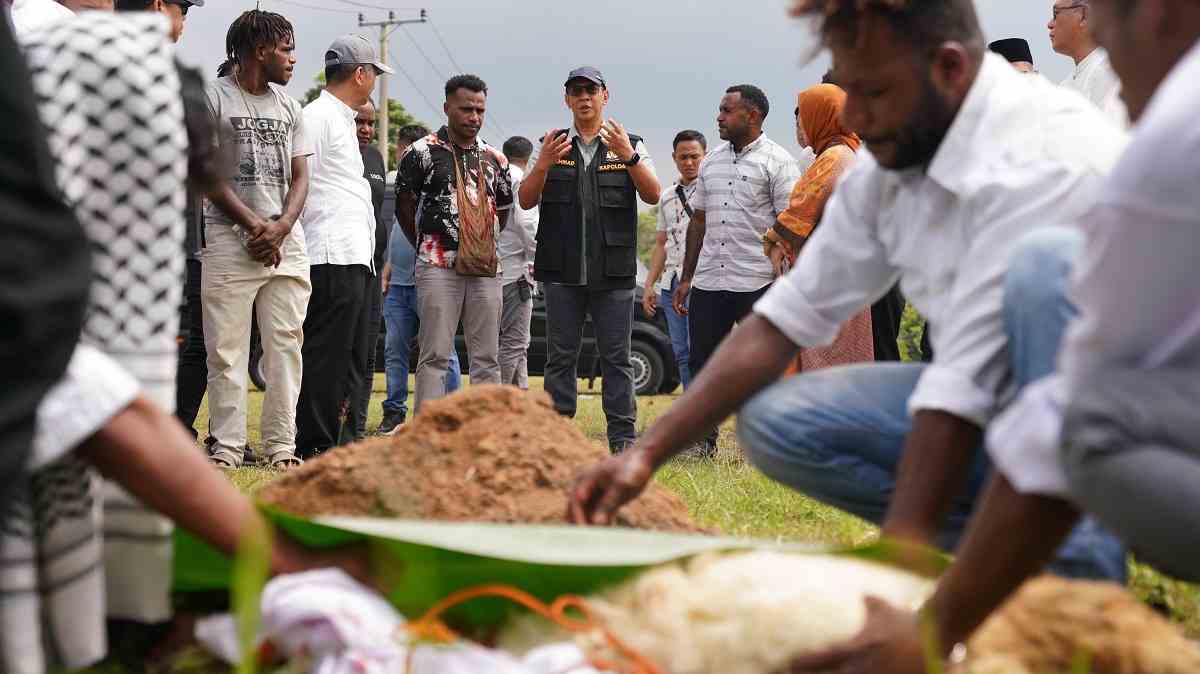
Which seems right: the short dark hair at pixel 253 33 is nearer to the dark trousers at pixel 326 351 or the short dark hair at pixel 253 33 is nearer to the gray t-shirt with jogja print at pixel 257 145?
the gray t-shirt with jogja print at pixel 257 145

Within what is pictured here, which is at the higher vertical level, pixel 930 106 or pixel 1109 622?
pixel 930 106

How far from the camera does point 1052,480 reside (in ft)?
4.96

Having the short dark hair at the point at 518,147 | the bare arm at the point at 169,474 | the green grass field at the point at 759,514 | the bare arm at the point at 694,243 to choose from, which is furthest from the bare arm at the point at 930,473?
the short dark hair at the point at 518,147

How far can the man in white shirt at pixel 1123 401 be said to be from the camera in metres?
1.37

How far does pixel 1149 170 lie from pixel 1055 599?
759mm

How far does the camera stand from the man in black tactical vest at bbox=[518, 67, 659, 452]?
6.82 metres

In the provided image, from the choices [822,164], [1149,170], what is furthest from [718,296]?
[1149,170]

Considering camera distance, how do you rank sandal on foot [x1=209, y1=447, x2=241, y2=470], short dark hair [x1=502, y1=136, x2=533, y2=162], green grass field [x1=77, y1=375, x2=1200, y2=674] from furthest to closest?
short dark hair [x1=502, y1=136, x2=533, y2=162]
sandal on foot [x1=209, y1=447, x2=241, y2=470]
green grass field [x1=77, y1=375, x2=1200, y2=674]

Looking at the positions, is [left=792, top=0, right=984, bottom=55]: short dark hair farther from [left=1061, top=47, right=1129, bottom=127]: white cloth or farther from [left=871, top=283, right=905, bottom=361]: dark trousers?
[left=871, top=283, right=905, bottom=361]: dark trousers

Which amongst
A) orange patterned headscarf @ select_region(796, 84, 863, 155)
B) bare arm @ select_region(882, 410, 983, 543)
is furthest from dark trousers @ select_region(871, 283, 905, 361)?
bare arm @ select_region(882, 410, 983, 543)

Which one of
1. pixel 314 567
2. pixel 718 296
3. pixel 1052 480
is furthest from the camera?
pixel 718 296

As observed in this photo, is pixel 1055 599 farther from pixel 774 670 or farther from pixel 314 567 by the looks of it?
pixel 314 567

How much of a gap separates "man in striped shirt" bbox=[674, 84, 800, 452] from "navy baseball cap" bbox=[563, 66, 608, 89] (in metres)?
0.72

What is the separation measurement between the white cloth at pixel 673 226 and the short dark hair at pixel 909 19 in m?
6.58
